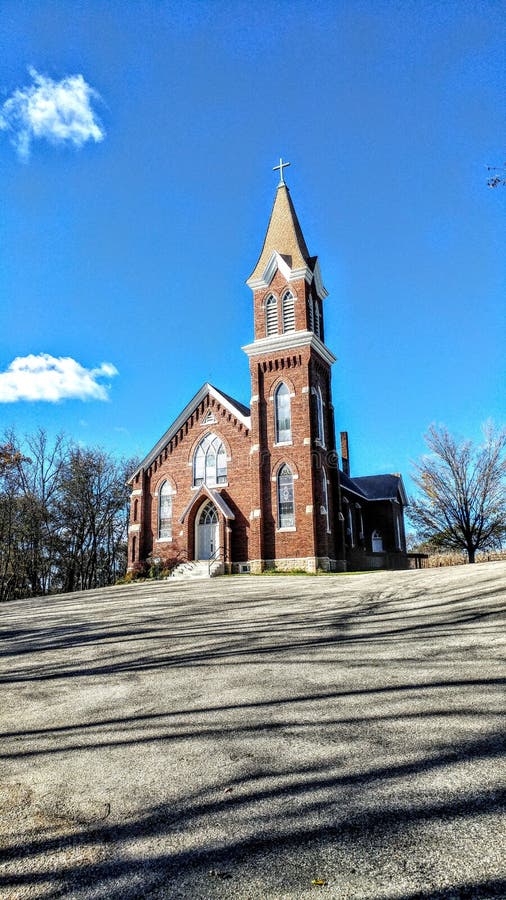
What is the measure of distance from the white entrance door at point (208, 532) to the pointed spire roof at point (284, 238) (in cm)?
1273

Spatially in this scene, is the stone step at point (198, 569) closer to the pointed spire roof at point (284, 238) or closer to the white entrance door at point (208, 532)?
the white entrance door at point (208, 532)

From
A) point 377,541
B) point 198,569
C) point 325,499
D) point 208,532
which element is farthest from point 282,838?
point 377,541

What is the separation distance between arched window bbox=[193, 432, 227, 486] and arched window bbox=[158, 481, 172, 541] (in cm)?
181

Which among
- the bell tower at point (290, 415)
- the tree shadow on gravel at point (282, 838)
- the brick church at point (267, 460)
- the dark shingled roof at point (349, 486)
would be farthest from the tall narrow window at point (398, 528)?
the tree shadow on gravel at point (282, 838)

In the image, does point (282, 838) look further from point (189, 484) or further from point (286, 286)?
point (286, 286)

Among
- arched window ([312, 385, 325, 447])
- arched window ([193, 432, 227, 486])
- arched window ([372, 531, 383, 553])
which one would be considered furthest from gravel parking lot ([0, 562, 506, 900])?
arched window ([372, 531, 383, 553])

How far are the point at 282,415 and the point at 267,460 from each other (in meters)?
2.43

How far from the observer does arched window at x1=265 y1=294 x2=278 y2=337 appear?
3034 cm

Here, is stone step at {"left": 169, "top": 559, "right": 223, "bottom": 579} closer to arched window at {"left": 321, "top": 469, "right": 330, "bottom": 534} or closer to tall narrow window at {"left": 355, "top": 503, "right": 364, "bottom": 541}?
arched window at {"left": 321, "top": 469, "right": 330, "bottom": 534}

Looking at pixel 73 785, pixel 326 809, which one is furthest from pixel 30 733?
pixel 326 809

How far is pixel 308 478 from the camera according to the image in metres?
27.3

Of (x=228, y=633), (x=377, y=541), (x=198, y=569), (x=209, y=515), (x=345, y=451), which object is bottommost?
(x=228, y=633)

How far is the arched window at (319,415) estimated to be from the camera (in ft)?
95.1

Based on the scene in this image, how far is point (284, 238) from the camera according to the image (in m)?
32.2
